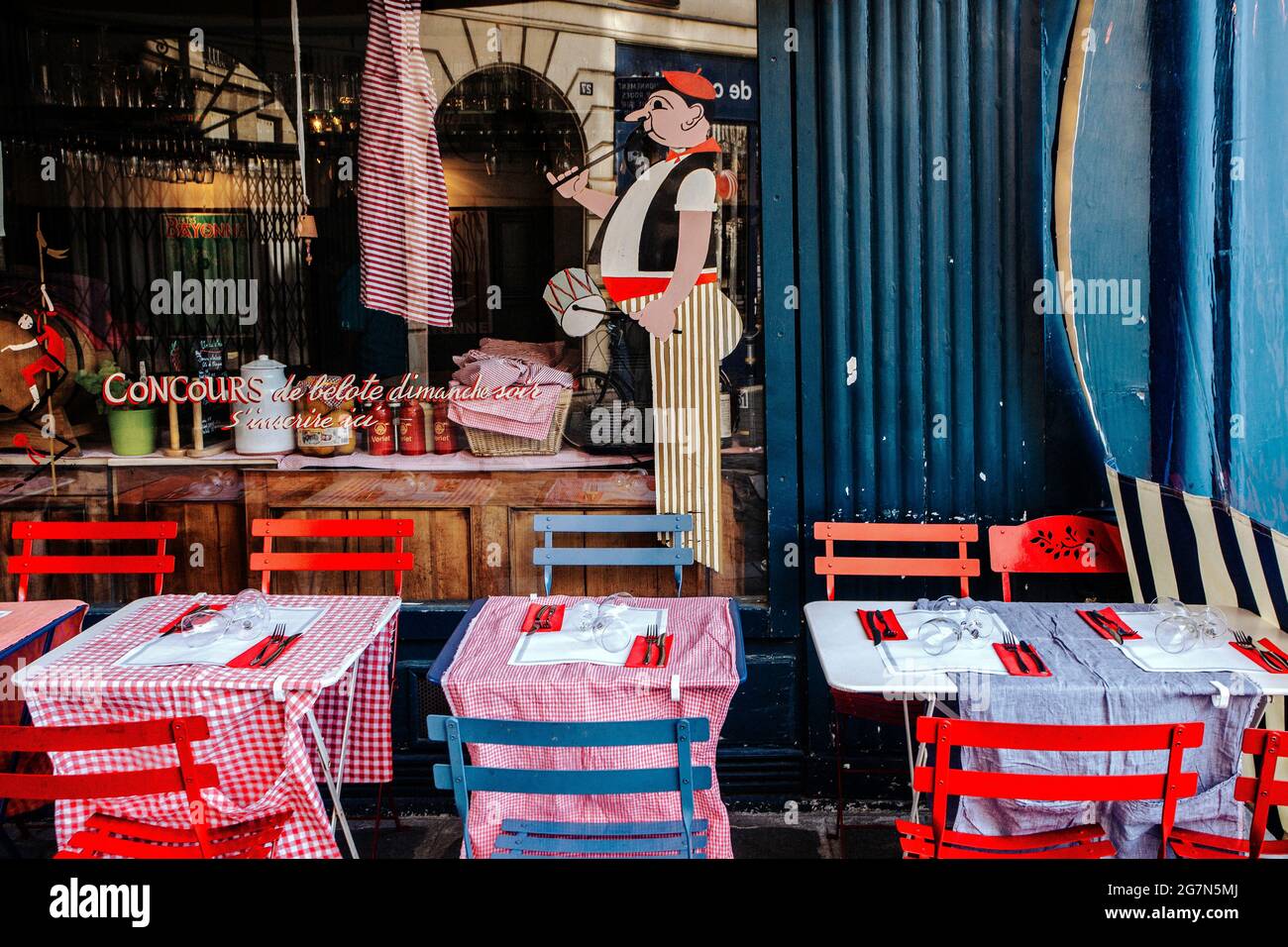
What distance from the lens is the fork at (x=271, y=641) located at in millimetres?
3029

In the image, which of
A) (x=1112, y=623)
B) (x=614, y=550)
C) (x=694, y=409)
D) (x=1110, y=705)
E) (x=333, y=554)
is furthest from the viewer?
(x=694, y=409)

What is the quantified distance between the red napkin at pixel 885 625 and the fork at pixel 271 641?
1.71m

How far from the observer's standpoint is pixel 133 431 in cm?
446

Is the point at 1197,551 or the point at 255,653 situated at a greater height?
the point at 1197,551

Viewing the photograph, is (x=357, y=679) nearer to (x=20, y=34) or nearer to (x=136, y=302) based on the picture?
(x=136, y=302)

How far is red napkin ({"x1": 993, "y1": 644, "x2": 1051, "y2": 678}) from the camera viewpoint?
293 centimetres

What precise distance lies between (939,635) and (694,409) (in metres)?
1.52

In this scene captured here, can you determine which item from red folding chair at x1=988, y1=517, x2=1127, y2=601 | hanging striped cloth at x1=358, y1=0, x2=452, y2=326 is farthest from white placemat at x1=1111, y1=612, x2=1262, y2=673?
hanging striped cloth at x1=358, y1=0, x2=452, y2=326

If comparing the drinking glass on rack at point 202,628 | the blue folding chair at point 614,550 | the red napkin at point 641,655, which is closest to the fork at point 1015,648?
the red napkin at point 641,655

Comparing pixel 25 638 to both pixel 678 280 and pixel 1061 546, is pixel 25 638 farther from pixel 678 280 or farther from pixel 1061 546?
pixel 1061 546

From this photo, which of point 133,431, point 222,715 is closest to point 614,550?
point 222,715

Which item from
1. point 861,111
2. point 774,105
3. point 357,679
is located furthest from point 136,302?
point 861,111

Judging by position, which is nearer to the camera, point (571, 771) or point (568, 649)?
point (571, 771)

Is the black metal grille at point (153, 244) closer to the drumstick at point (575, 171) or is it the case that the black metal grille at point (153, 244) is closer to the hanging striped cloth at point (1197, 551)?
the drumstick at point (575, 171)
